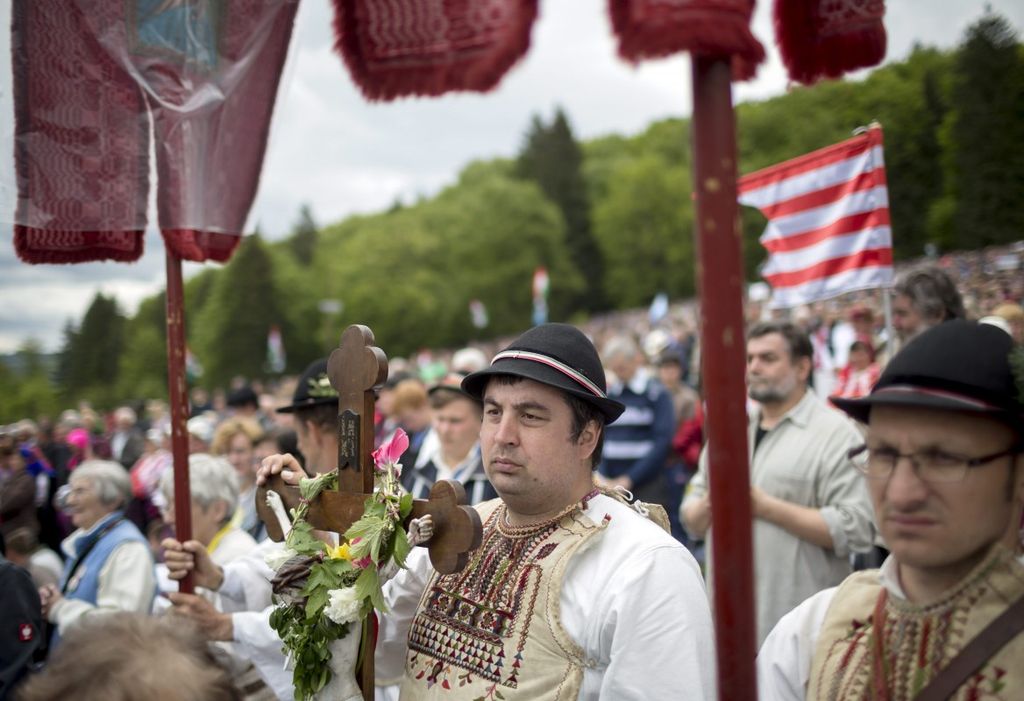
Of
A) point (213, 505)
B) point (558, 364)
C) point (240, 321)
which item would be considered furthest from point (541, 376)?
point (240, 321)

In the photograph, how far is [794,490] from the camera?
3984 millimetres

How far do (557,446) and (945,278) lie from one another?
301cm

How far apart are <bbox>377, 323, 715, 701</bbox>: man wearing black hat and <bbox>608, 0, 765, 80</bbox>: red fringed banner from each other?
1352mm

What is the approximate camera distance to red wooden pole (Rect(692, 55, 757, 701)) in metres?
1.30

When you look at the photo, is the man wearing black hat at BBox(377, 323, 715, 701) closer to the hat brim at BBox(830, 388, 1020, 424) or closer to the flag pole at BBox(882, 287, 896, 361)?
the hat brim at BBox(830, 388, 1020, 424)

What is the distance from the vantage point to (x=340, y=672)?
2334 millimetres

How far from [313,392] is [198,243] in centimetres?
132

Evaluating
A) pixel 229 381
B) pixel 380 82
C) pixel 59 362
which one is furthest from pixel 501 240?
pixel 380 82

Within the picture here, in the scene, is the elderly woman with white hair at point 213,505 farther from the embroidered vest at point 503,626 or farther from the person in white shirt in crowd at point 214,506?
the embroidered vest at point 503,626

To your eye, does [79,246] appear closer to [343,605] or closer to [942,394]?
[343,605]

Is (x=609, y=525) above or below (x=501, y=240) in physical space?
below

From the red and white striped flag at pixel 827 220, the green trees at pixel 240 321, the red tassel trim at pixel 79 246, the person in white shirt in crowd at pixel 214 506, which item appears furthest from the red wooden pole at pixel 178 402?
the green trees at pixel 240 321

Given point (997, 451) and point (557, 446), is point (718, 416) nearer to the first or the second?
point (997, 451)

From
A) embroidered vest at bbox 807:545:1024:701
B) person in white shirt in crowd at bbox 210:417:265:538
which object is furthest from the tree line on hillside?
embroidered vest at bbox 807:545:1024:701
